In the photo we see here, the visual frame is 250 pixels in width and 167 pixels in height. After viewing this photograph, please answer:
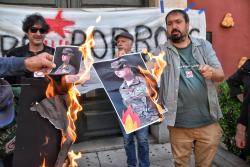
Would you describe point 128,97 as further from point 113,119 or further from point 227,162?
point 113,119

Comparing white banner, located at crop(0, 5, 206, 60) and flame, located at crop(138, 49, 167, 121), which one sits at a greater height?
white banner, located at crop(0, 5, 206, 60)

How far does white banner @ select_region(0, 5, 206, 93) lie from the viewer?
5.11 meters

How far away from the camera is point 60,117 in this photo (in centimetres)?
274

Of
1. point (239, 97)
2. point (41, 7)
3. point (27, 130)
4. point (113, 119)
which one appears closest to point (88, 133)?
point (113, 119)

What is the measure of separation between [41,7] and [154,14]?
1793 millimetres

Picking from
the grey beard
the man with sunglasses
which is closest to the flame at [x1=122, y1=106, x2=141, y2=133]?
the grey beard

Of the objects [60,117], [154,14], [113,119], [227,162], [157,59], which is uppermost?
[154,14]

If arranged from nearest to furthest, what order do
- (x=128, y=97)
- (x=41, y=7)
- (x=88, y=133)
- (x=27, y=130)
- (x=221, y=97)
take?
(x=27, y=130)
(x=128, y=97)
(x=221, y=97)
(x=41, y=7)
(x=88, y=133)

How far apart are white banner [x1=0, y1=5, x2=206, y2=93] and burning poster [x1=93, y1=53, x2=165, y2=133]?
2.08 metres

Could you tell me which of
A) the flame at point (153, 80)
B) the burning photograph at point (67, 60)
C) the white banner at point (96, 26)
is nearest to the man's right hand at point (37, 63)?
the burning photograph at point (67, 60)

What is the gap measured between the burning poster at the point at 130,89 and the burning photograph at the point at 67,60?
0.26m

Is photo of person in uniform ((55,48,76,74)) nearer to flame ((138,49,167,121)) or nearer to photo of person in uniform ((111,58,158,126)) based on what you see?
photo of person in uniform ((111,58,158,126))

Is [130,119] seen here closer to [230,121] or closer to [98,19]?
[230,121]

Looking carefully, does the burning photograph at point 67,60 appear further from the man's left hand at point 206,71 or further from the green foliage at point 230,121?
the green foliage at point 230,121
